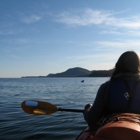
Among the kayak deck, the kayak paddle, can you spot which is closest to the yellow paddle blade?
the kayak paddle

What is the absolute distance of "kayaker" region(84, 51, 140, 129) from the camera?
375cm

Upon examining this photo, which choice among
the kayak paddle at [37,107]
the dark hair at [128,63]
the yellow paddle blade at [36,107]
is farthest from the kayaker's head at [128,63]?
the yellow paddle blade at [36,107]

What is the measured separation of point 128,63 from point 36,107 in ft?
9.95

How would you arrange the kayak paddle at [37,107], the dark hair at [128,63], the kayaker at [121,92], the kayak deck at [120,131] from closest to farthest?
the kayak deck at [120,131] < the kayaker at [121,92] < the dark hair at [128,63] < the kayak paddle at [37,107]

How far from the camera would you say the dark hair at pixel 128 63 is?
13.3 ft

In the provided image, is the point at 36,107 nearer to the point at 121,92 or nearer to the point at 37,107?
the point at 37,107

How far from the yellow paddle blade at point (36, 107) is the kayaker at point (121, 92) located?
7.51ft

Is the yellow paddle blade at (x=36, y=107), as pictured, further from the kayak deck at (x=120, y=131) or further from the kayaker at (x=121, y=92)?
the kayak deck at (x=120, y=131)

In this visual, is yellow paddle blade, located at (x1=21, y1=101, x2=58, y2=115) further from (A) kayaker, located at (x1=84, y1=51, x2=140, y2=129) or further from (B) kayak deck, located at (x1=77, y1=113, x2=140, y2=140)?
(B) kayak deck, located at (x1=77, y1=113, x2=140, y2=140)

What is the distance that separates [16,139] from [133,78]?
4.97 metres

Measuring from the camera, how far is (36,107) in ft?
20.6

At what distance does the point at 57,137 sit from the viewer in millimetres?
7891

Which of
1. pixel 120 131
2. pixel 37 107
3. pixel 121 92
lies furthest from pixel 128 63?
pixel 37 107

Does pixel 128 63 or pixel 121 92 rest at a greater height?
pixel 128 63
